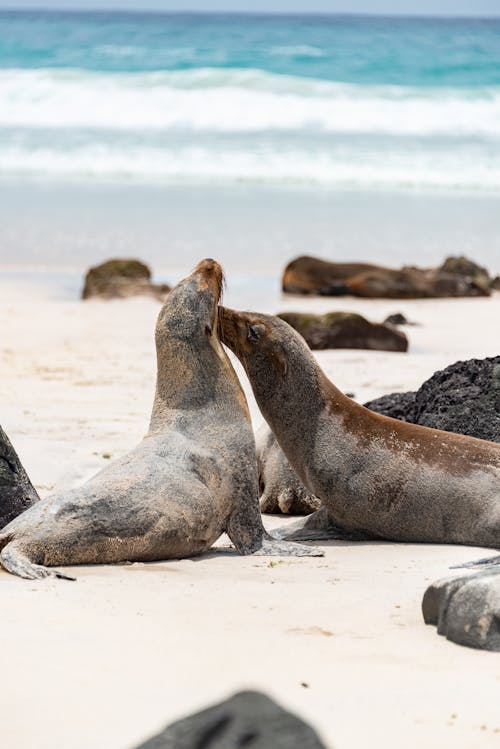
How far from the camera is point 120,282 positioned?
15.1 m

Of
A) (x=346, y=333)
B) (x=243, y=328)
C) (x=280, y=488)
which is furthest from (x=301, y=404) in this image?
(x=346, y=333)

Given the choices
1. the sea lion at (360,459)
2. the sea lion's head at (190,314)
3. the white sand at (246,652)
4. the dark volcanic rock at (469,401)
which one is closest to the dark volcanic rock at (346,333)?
the dark volcanic rock at (469,401)

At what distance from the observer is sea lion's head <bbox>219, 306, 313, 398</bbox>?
5988mm

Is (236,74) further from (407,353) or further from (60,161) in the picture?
(407,353)

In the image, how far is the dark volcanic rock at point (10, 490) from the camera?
18.9 ft

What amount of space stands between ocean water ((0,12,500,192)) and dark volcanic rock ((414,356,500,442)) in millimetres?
20227

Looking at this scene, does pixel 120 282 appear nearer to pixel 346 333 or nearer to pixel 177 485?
pixel 346 333

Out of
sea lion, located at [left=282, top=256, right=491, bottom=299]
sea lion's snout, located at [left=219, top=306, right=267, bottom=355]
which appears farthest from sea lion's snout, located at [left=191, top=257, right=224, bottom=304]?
sea lion, located at [left=282, top=256, right=491, bottom=299]

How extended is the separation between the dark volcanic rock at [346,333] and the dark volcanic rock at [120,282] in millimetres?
3502

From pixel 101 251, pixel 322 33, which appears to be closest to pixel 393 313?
pixel 101 251

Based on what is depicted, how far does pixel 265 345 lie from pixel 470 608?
93.3 inches

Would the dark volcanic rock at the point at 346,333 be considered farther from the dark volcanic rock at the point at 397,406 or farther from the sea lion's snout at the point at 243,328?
the sea lion's snout at the point at 243,328

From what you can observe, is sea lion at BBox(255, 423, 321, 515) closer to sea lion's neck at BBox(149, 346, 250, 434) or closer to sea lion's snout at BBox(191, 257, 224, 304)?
sea lion's neck at BBox(149, 346, 250, 434)

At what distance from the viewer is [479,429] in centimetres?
666
